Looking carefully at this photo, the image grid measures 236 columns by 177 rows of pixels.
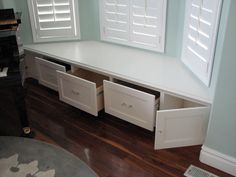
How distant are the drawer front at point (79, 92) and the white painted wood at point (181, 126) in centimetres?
65

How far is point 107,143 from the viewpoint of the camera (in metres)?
2.11

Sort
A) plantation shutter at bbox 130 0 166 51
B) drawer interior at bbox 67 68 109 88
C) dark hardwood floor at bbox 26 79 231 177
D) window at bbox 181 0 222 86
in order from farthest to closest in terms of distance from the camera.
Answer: drawer interior at bbox 67 68 109 88, plantation shutter at bbox 130 0 166 51, dark hardwood floor at bbox 26 79 231 177, window at bbox 181 0 222 86

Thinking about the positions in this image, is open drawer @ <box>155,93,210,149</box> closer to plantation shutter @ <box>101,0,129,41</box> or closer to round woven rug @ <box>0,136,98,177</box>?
round woven rug @ <box>0,136,98,177</box>

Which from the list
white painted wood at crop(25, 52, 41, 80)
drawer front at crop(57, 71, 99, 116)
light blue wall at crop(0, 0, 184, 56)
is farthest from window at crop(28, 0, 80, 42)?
drawer front at crop(57, 71, 99, 116)

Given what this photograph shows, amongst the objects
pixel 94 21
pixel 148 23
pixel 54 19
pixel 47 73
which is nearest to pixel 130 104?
pixel 148 23

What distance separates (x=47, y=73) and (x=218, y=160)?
1.84 meters

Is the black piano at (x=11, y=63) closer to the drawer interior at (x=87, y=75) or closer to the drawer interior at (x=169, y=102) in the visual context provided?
the drawer interior at (x=87, y=75)

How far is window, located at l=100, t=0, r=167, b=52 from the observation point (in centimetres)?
234

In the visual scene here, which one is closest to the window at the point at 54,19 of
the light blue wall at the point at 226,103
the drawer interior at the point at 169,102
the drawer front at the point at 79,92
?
the drawer front at the point at 79,92

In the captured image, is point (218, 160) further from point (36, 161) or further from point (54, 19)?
point (54, 19)

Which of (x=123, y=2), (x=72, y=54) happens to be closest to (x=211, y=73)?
(x=123, y=2)

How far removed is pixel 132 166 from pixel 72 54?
1.28 m

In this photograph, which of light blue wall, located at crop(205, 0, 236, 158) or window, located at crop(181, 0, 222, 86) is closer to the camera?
light blue wall, located at crop(205, 0, 236, 158)

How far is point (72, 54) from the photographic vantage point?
2.57m
